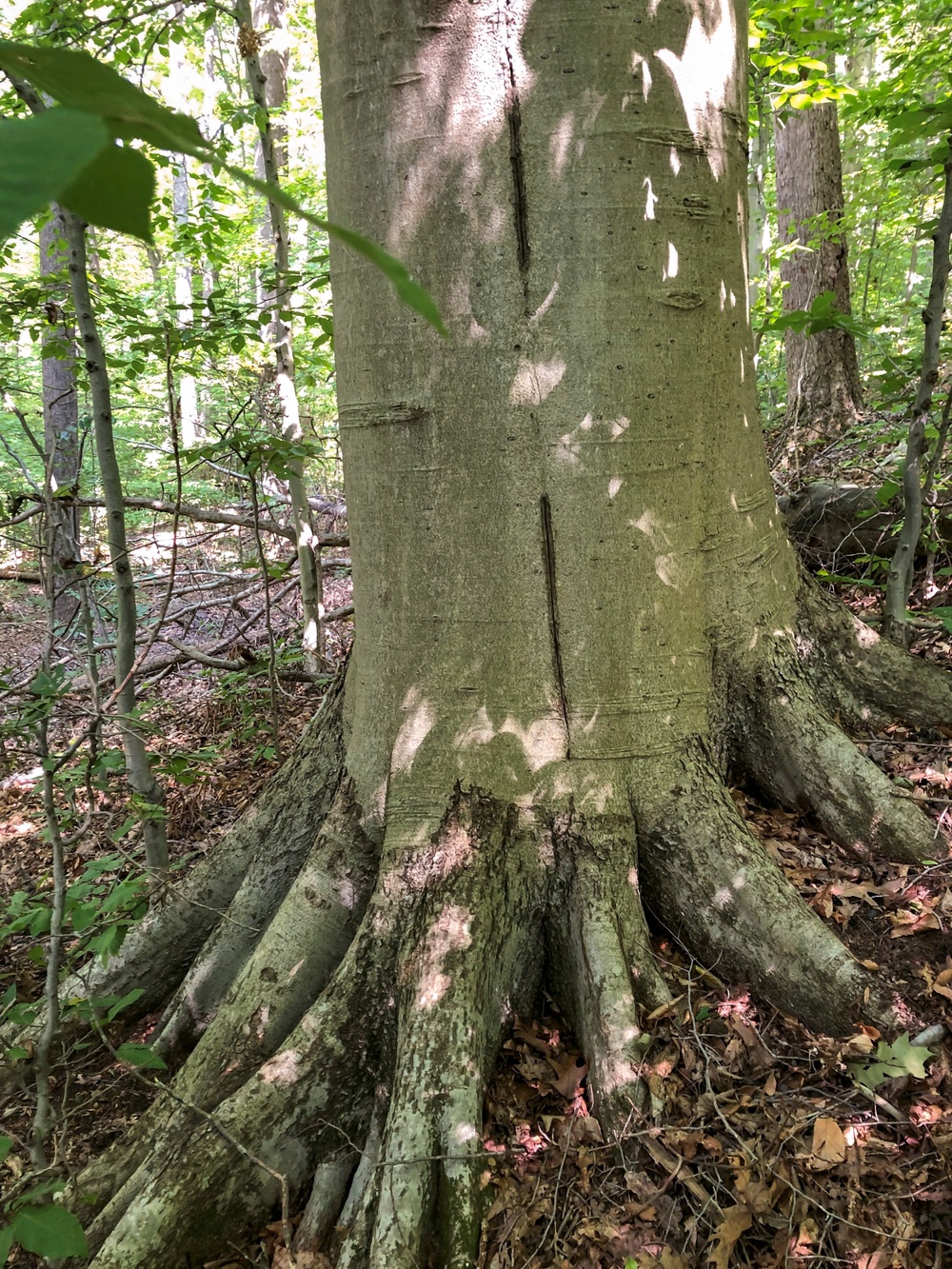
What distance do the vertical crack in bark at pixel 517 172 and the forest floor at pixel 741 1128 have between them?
5.85 feet

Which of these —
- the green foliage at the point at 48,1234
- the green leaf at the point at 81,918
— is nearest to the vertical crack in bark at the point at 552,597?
the green leaf at the point at 81,918

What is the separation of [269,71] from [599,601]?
1048 centimetres

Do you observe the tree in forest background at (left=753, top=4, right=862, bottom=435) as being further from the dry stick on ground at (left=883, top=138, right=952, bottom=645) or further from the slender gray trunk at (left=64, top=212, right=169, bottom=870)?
the slender gray trunk at (left=64, top=212, right=169, bottom=870)

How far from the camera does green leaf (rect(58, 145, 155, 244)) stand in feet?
1.53

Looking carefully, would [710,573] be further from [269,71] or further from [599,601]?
[269,71]

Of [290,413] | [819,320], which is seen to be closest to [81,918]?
[819,320]

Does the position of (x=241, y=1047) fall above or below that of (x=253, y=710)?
below

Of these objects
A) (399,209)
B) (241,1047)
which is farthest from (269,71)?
(241,1047)

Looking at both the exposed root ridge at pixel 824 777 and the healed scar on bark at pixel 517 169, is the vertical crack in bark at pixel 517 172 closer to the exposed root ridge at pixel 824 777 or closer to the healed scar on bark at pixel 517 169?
the healed scar on bark at pixel 517 169

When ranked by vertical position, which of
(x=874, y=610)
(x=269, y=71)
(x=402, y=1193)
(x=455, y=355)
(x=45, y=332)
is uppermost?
(x=269, y=71)

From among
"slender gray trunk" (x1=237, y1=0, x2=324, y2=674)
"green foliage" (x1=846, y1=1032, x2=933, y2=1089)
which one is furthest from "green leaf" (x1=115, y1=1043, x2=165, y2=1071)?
"slender gray trunk" (x1=237, y1=0, x2=324, y2=674)

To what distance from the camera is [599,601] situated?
7.41ft

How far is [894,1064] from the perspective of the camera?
195cm

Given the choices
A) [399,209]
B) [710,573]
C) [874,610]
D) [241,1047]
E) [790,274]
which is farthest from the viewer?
[790,274]
